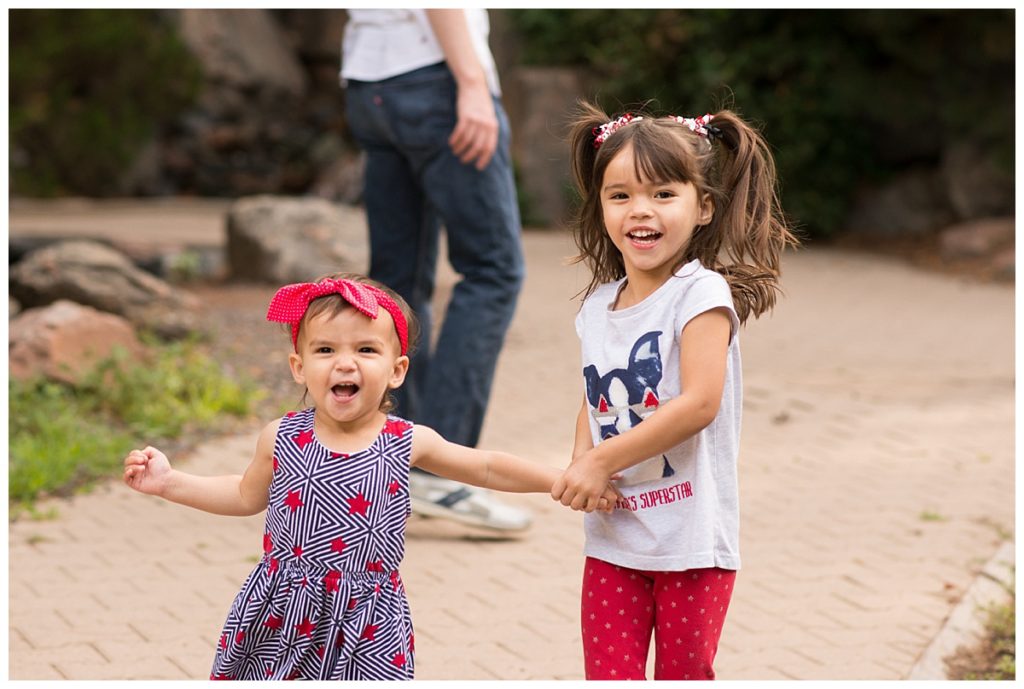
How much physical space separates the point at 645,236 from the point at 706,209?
0.16m

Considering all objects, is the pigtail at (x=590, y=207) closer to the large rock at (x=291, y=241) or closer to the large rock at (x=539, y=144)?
the large rock at (x=291, y=241)

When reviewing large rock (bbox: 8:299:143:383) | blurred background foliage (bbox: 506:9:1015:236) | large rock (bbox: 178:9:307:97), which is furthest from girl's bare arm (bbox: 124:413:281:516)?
large rock (bbox: 178:9:307:97)

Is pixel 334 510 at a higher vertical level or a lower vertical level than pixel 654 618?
higher

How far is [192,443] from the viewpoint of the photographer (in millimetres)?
5352

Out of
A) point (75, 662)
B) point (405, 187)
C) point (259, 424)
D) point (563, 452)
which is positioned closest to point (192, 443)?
point (259, 424)

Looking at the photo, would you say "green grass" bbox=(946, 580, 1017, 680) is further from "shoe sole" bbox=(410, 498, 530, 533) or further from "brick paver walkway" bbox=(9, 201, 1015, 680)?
"shoe sole" bbox=(410, 498, 530, 533)

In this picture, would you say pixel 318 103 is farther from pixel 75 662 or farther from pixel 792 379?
pixel 75 662

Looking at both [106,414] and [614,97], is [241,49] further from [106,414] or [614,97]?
[106,414]

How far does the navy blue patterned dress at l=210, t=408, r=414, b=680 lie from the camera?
2.23 m

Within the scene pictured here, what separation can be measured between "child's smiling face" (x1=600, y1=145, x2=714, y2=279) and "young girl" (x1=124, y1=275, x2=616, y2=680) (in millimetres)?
414

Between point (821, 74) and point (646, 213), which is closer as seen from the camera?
point (646, 213)

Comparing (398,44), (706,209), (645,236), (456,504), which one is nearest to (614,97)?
(398,44)

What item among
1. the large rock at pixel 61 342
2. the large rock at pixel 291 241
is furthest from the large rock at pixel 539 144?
the large rock at pixel 61 342

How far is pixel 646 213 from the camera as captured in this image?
2326 mm
